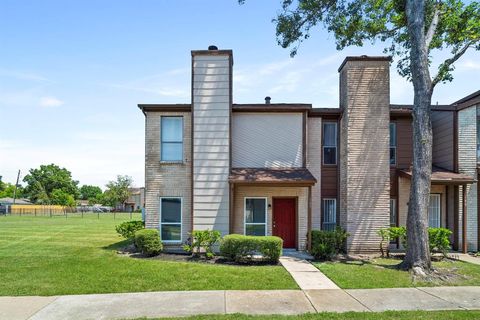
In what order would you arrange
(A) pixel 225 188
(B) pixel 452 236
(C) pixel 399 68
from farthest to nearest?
(C) pixel 399 68, (B) pixel 452 236, (A) pixel 225 188

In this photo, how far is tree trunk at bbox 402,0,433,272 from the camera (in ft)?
39.2

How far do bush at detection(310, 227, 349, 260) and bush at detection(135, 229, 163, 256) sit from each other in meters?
5.75

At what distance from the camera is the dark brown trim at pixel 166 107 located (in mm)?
15359

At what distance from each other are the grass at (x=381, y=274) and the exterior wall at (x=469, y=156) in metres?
3.25

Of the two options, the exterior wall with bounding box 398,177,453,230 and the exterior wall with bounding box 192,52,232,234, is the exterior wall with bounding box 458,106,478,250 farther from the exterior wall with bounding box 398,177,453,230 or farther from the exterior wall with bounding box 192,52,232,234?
the exterior wall with bounding box 192,52,232,234

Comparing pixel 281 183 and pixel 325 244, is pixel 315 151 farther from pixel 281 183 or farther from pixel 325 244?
pixel 325 244

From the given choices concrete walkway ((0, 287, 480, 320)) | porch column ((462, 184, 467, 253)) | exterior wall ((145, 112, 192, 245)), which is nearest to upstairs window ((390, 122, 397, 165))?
porch column ((462, 184, 467, 253))

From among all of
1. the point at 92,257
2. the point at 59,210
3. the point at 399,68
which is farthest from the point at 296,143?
the point at 59,210

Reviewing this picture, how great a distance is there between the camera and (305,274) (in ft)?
36.3

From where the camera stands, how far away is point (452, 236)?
→ 632 inches

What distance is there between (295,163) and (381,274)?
585 centimetres

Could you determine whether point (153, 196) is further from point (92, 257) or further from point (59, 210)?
point (59, 210)

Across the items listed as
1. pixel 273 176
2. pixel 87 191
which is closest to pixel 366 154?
pixel 273 176

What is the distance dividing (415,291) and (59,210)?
67229mm
